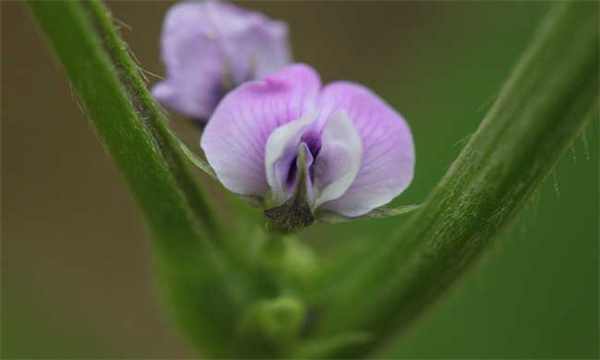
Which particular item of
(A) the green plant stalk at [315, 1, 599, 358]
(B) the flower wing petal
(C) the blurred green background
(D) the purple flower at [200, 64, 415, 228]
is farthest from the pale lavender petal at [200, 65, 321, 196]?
(C) the blurred green background

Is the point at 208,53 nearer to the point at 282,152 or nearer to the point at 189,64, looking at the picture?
the point at 189,64

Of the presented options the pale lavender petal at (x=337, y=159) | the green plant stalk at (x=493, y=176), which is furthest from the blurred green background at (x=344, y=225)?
the pale lavender petal at (x=337, y=159)

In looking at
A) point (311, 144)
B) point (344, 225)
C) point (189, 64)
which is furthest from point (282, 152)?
point (344, 225)

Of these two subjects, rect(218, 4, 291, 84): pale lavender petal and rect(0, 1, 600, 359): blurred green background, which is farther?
rect(0, 1, 600, 359): blurred green background

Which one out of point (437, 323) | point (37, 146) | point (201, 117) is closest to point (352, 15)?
point (37, 146)

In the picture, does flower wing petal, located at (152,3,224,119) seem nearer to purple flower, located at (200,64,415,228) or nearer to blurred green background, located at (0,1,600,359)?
purple flower, located at (200,64,415,228)

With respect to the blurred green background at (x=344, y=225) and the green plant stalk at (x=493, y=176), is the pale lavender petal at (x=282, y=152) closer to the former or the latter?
the green plant stalk at (x=493, y=176)

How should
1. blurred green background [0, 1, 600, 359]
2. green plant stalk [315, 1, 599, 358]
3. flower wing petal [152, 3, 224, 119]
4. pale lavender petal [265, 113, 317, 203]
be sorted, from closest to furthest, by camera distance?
green plant stalk [315, 1, 599, 358]
pale lavender petal [265, 113, 317, 203]
flower wing petal [152, 3, 224, 119]
blurred green background [0, 1, 600, 359]
